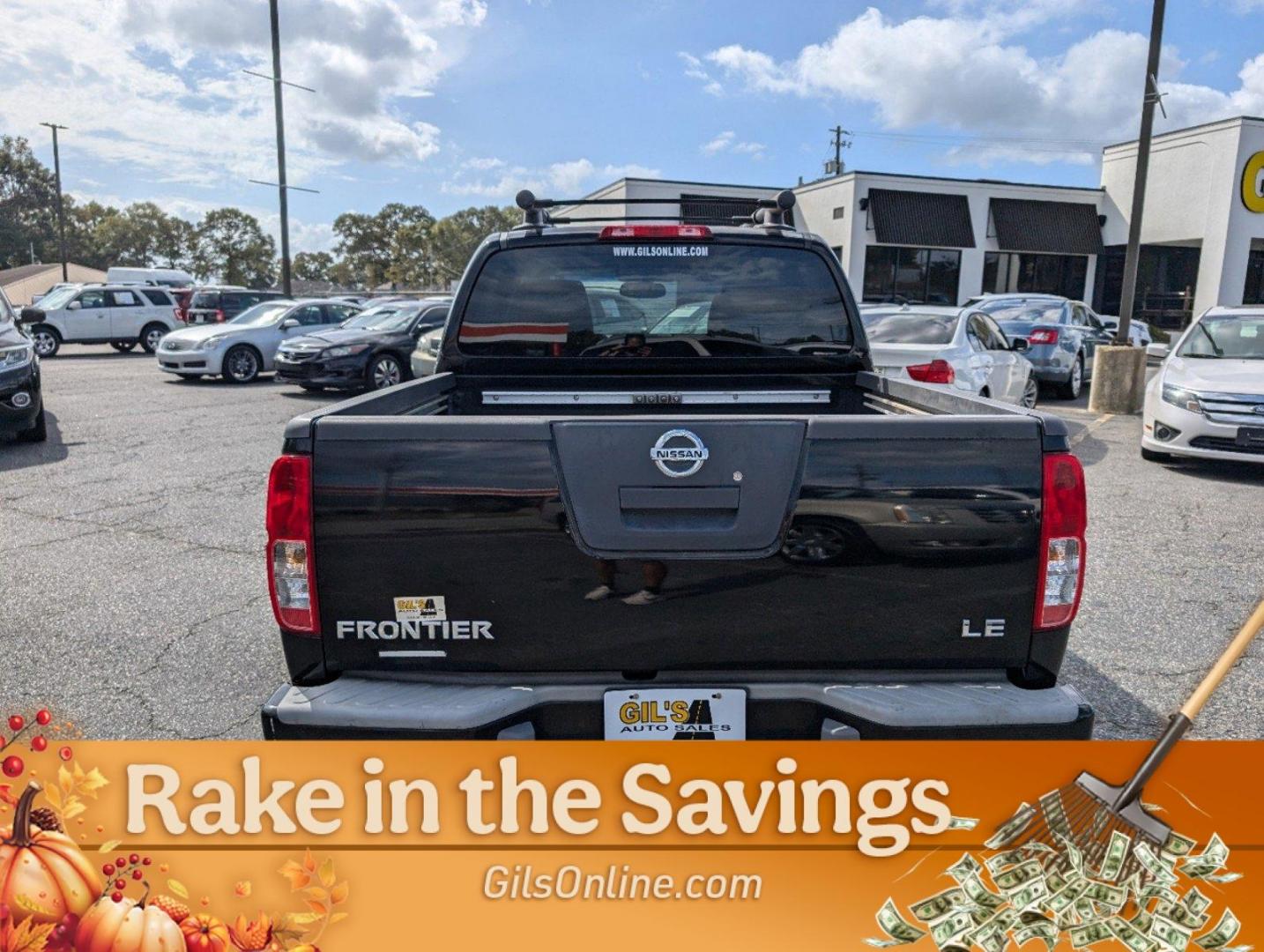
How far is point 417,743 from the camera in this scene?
2156 millimetres

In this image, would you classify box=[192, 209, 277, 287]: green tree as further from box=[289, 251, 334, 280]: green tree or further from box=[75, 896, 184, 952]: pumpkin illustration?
box=[75, 896, 184, 952]: pumpkin illustration

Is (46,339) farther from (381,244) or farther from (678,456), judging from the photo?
(381,244)

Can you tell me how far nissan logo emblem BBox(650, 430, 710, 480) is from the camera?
215 cm

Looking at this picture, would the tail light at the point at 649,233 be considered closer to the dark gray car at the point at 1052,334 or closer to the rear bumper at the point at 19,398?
the rear bumper at the point at 19,398

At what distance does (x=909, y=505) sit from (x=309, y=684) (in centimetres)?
155

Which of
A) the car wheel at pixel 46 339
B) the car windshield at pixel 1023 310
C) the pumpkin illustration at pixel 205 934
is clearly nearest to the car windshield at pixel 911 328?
the car windshield at pixel 1023 310

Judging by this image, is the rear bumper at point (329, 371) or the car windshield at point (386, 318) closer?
the rear bumper at point (329, 371)

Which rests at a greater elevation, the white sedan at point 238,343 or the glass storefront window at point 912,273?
the glass storefront window at point 912,273

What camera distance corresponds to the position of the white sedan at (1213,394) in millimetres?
8156

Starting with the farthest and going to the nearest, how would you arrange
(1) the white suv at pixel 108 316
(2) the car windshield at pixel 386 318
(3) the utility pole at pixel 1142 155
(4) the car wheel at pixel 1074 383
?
(1) the white suv at pixel 108 316
(2) the car windshield at pixel 386 318
(4) the car wheel at pixel 1074 383
(3) the utility pole at pixel 1142 155

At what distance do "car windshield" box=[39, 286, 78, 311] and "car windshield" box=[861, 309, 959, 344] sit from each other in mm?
23263

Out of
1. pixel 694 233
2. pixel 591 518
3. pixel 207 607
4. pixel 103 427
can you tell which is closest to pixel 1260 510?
pixel 694 233

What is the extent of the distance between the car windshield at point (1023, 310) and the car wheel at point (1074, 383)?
94 centimetres

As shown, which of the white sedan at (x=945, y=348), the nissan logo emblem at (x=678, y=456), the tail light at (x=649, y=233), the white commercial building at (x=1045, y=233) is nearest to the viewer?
the nissan logo emblem at (x=678, y=456)
